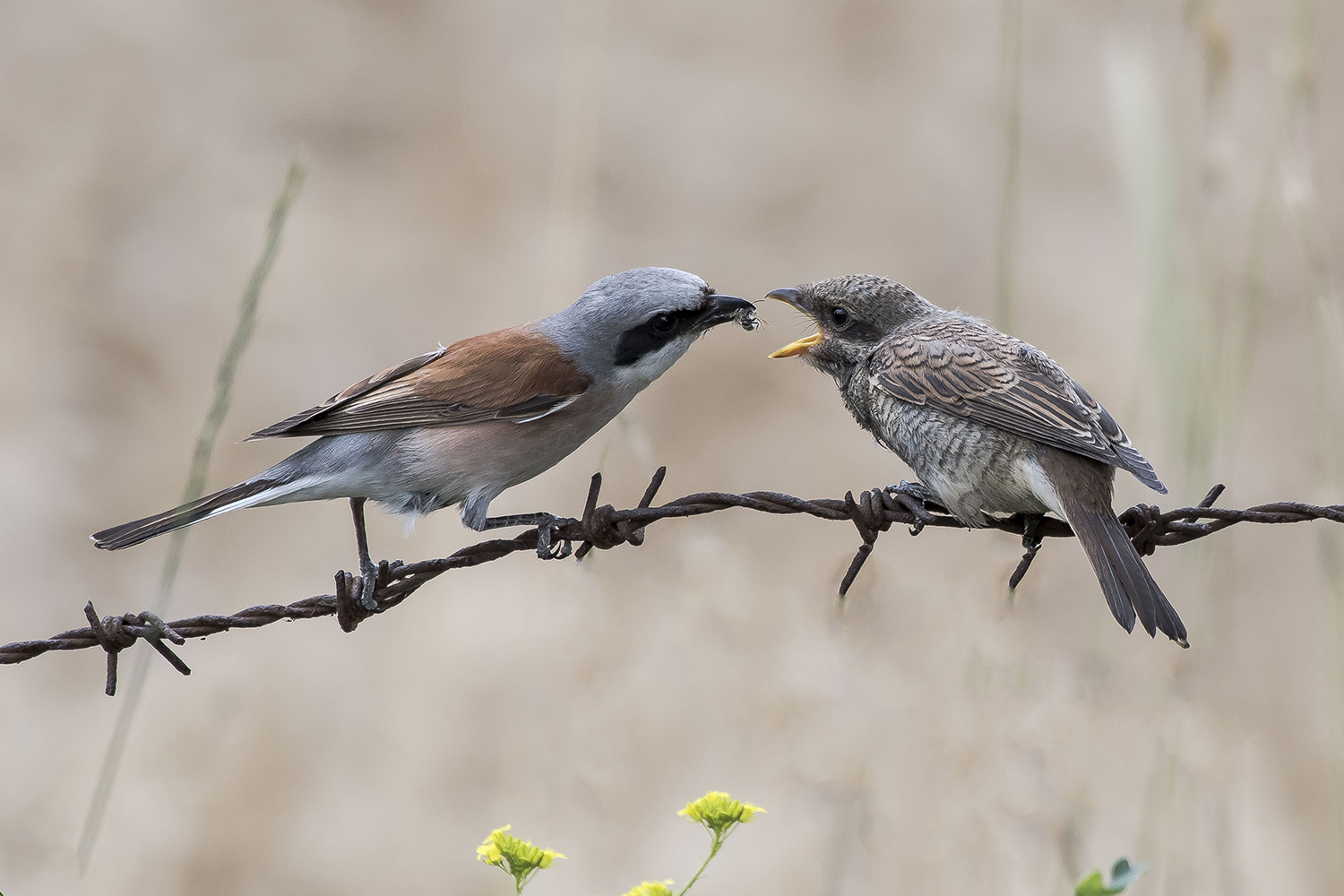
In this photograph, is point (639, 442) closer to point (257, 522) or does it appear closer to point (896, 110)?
point (257, 522)

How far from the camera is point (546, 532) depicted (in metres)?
2.80

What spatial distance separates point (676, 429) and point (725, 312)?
3.95 meters

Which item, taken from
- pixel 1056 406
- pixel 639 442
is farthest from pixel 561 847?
pixel 1056 406

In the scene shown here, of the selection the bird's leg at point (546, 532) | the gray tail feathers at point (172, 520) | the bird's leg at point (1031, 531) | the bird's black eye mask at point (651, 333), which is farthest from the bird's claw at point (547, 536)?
the bird's leg at point (1031, 531)

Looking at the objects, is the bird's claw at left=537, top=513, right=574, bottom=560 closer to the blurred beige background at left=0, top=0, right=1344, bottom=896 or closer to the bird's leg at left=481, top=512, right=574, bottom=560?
the bird's leg at left=481, top=512, right=574, bottom=560

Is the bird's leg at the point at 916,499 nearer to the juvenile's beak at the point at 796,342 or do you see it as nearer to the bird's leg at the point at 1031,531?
the bird's leg at the point at 1031,531

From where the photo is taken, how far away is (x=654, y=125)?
26.7 feet

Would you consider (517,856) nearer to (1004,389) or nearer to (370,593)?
(370,593)

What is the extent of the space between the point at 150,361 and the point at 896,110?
5503 mm

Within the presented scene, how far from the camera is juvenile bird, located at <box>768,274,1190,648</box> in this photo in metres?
2.45

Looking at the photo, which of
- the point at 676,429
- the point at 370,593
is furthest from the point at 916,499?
the point at 676,429

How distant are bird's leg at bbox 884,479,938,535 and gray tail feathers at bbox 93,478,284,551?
1683 millimetres

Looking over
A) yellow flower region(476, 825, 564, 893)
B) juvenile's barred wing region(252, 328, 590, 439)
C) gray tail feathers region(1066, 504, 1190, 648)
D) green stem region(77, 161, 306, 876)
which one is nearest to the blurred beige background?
gray tail feathers region(1066, 504, 1190, 648)

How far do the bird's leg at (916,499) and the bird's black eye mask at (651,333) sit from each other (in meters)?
0.79
